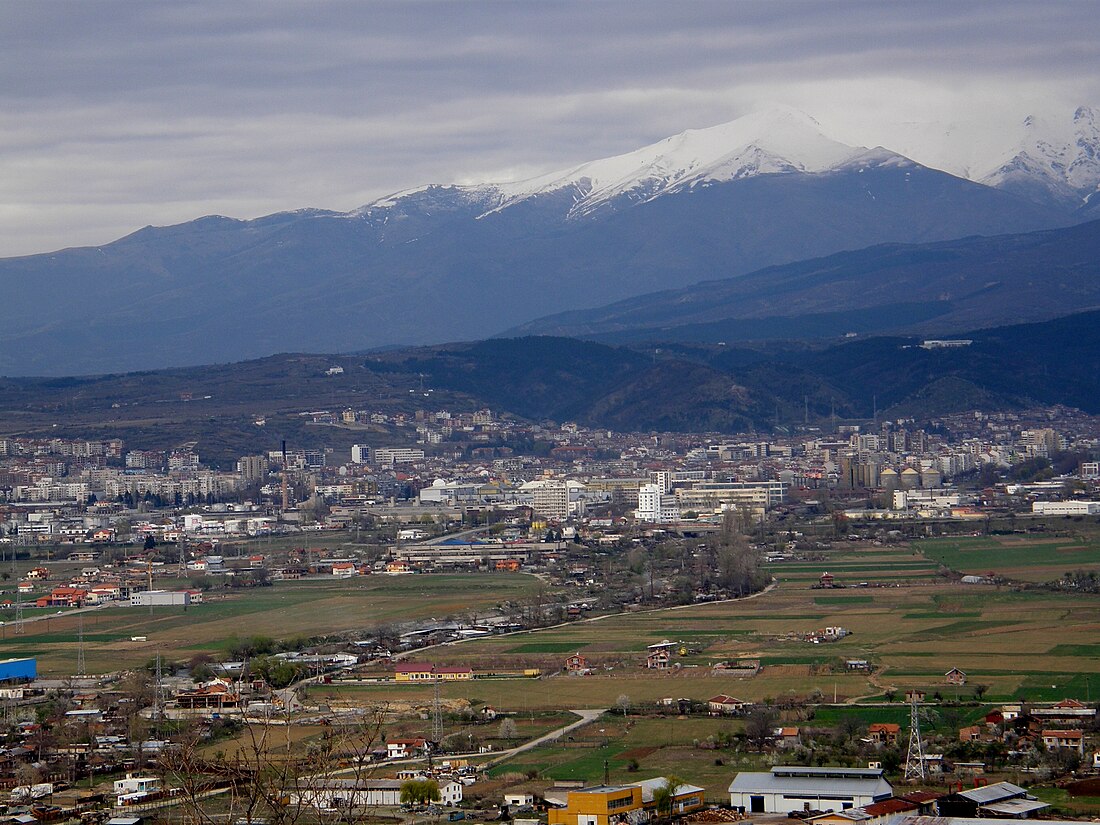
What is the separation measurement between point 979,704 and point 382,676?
9653 millimetres

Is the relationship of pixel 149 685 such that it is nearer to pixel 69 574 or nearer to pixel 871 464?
pixel 69 574

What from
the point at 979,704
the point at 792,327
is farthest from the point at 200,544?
the point at 792,327

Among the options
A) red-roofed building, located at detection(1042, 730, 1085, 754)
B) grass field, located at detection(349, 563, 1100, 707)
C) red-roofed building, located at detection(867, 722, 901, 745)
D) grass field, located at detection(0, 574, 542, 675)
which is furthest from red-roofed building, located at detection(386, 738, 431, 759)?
grass field, located at detection(0, 574, 542, 675)

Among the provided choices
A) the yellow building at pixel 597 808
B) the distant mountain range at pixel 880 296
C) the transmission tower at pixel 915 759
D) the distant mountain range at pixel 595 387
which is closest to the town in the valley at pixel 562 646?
the yellow building at pixel 597 808

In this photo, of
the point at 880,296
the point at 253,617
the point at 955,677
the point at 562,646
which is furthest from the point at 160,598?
the point at 880,296

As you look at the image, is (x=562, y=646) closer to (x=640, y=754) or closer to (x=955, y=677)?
(x=955, y=677)

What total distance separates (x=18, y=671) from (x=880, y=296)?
132912 mm

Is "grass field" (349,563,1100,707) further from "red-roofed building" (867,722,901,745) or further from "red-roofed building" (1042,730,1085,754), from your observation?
"red-roofed building" (1042,730,1085,754)

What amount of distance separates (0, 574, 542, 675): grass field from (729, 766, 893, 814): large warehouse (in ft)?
52.2

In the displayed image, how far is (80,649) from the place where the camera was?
116 ft

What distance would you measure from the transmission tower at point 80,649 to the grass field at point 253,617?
12cm

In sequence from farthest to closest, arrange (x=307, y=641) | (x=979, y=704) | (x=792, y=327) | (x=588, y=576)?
1. (x=792, y=327)
2. (x=588, y=576)
3. (x=307, y=641)
4. (x=979, y=704)

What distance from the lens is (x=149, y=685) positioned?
30609mm

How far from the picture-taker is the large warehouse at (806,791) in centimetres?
1994
